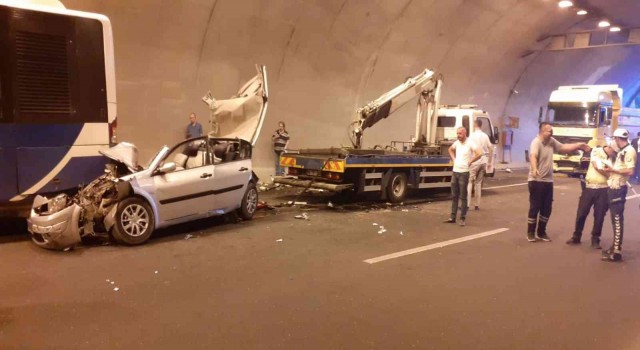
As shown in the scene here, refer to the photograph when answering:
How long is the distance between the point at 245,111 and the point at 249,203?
2435 mm

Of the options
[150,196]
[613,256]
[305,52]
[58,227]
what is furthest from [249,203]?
[305,52]

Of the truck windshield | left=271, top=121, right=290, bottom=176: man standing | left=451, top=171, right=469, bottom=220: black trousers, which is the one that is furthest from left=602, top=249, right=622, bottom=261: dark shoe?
the truck windshield

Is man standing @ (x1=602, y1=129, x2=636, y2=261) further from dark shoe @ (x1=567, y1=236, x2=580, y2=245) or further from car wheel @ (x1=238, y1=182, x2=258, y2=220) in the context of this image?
car wheel @ (x1=238, y1=182, x2=258, y2=220)

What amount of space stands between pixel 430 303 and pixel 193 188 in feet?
14.6

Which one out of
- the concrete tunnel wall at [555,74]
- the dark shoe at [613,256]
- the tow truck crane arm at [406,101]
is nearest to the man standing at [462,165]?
the dark shoe at [613,256]

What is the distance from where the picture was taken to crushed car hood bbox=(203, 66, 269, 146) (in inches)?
419

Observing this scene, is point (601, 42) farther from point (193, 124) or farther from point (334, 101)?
point (193, 124)

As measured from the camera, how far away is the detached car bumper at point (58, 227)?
6852 millimetres

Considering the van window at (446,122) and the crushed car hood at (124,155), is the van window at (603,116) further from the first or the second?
the crushed car hood at (124,155)

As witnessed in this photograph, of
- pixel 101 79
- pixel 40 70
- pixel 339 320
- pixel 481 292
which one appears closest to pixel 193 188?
pixel 101 79

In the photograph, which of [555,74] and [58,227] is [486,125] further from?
[555,74]

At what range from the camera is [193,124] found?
44.4ft

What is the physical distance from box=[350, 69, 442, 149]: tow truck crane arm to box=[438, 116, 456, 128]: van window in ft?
2.55

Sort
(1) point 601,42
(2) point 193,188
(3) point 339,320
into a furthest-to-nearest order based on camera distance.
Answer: (1) point 601,42 < (2) point 193,188 < (3) point 339,320
